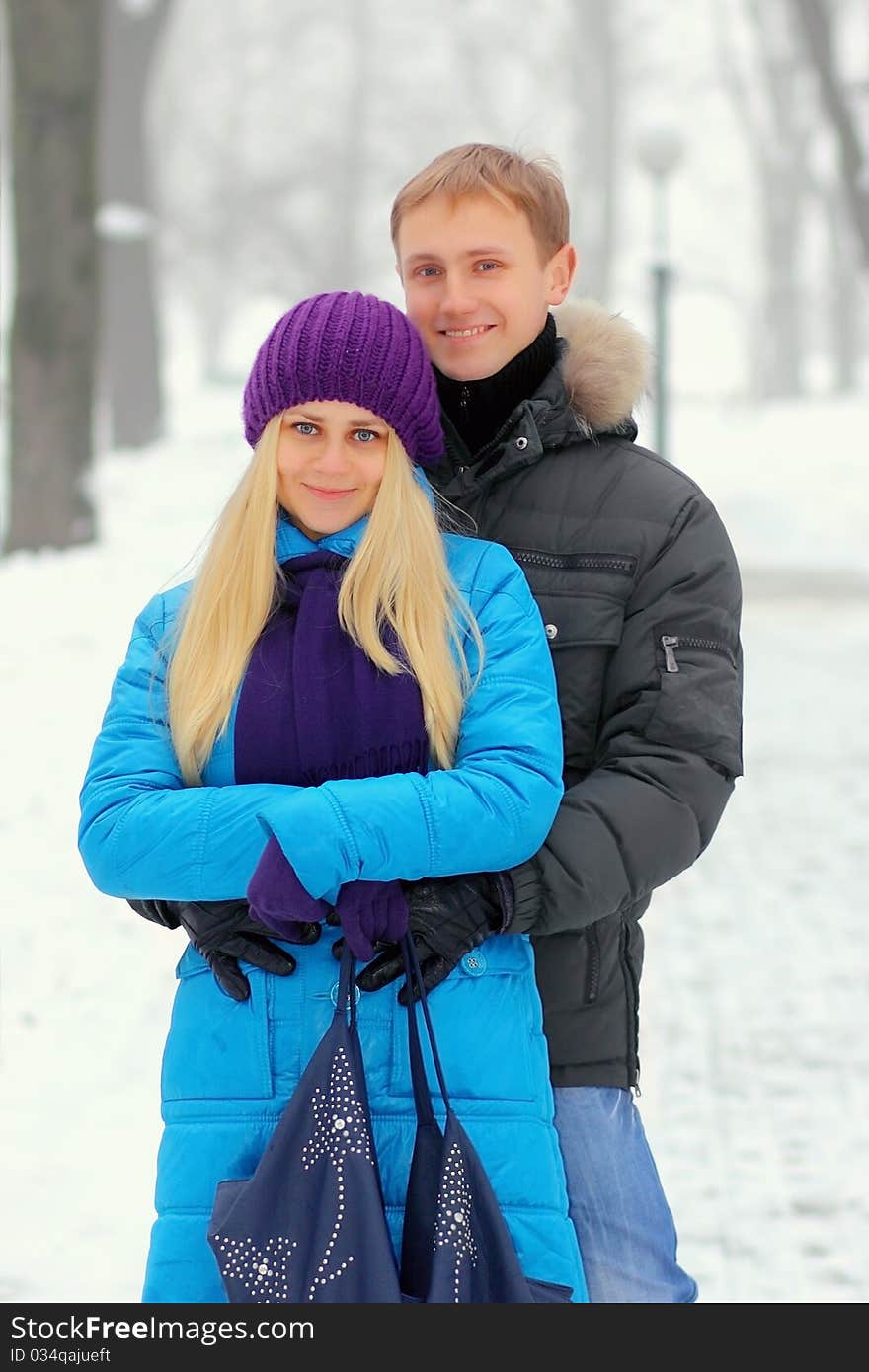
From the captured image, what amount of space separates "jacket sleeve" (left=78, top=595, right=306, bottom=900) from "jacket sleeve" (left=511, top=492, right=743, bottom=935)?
38 cm

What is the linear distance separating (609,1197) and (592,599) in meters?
0.87

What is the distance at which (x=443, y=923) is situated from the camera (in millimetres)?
2283

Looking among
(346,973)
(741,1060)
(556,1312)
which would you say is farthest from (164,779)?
(741,1060)

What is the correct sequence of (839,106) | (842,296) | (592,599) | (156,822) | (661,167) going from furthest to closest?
(842,296) → (661,167) → (839,106) → (592,599) → (156,822)

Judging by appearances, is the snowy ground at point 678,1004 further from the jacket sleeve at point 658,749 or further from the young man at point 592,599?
the jacket sleeve at point 658,749

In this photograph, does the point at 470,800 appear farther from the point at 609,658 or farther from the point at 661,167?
the point at 661,167

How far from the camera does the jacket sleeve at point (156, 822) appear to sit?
226 cm

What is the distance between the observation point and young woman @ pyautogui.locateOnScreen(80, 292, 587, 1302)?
7.43 ft

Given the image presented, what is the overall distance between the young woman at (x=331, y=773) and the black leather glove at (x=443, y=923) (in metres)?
0.04

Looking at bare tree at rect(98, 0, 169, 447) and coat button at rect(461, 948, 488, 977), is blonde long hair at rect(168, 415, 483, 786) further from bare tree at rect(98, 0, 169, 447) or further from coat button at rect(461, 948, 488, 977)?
bare tree at rect(98, 0, 169, 447)

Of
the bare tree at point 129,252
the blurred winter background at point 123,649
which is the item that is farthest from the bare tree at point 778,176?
the bare tree at point 129,252

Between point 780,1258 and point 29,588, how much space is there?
22.7 ft

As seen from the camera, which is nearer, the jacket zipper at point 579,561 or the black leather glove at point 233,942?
the black leather glove at point 233,942

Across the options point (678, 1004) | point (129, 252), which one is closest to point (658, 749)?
point (678, 1004)
